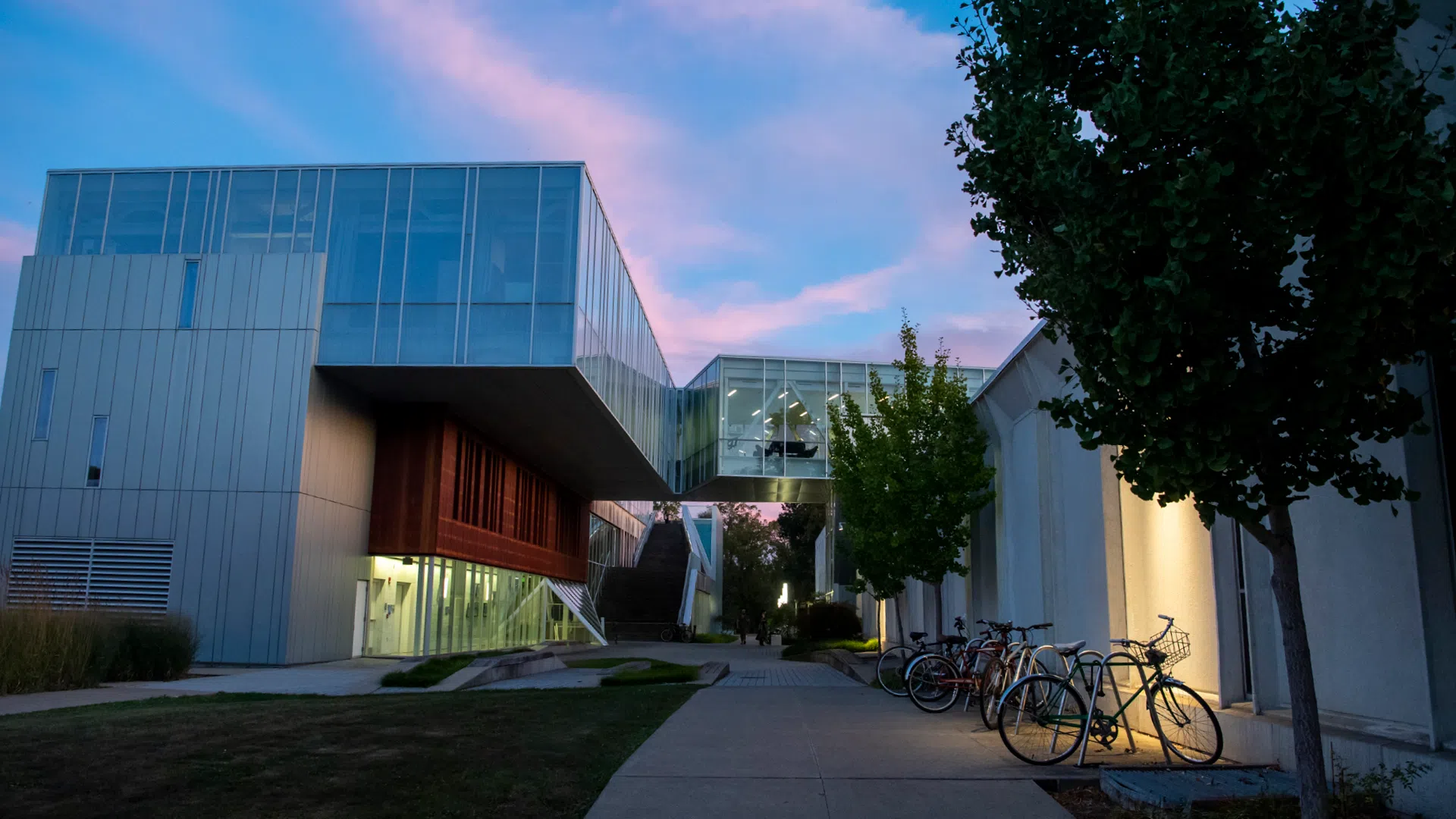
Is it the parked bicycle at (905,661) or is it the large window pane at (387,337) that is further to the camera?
the large window pane at (387,337)

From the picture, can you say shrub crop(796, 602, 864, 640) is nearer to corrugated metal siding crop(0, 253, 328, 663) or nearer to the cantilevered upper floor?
the cantilevered upper floor

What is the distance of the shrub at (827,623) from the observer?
107ft

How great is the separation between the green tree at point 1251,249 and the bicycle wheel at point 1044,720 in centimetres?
285

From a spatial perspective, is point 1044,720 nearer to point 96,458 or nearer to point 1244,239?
point 1244,239

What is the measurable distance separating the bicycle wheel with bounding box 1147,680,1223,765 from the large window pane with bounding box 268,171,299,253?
70.2ft

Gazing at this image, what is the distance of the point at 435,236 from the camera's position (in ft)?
75.8

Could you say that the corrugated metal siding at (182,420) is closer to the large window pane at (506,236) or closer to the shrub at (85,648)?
the large window pane at (506,236)

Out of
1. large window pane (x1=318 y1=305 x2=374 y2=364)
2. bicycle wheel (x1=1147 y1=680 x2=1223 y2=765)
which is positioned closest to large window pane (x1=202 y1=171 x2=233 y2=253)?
large window pane (x1=318 y1=305 x2=374 y2=364)

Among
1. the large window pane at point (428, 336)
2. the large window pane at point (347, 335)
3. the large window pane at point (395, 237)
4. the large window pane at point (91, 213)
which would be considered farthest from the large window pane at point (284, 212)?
the large window pane at point (91, 213)

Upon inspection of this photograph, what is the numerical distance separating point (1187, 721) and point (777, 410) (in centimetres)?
3040

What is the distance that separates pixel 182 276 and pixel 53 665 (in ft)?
37.8

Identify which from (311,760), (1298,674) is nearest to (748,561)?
(311,760)

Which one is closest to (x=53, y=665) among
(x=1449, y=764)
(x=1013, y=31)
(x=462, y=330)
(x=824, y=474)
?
(x=462, y=330)

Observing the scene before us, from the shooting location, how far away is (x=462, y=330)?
2225 cm
